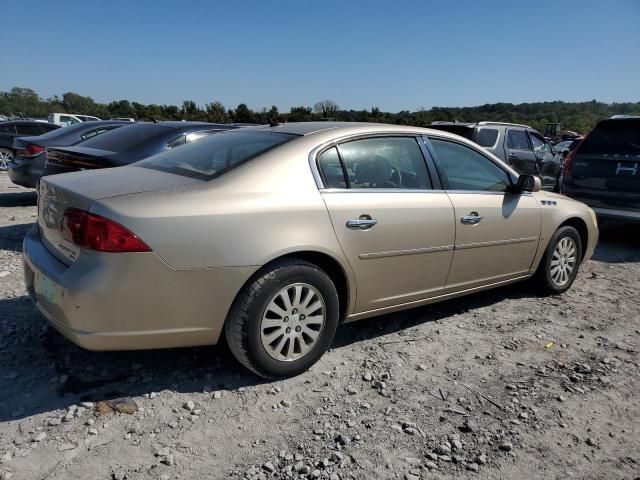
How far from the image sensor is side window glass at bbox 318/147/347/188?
3234 millimetres

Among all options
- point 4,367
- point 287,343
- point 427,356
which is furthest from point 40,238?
point 427,356

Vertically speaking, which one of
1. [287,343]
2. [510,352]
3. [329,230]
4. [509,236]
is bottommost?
[510,352]

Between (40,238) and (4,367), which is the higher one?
(40,238)

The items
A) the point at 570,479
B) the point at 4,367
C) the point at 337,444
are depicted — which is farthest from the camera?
the point at 4,367

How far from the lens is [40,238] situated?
124 inches

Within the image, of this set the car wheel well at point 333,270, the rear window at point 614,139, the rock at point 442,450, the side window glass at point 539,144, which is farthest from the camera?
the side window glass at point 539,144

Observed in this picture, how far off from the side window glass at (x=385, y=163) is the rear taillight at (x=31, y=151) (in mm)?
6223

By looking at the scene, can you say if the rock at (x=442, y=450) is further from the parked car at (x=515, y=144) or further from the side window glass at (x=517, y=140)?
the side window glass at (x=517, y=140)

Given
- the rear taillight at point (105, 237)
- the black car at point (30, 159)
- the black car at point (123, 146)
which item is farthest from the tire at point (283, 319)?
the black car at point (30, 159)

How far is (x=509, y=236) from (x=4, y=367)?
3646 mm

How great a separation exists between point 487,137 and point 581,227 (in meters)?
4.85

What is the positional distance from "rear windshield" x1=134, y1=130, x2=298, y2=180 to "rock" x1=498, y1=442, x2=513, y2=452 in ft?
6.76

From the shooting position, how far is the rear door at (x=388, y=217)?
3246mm

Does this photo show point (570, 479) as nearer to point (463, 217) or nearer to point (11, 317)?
point (463, 217)
